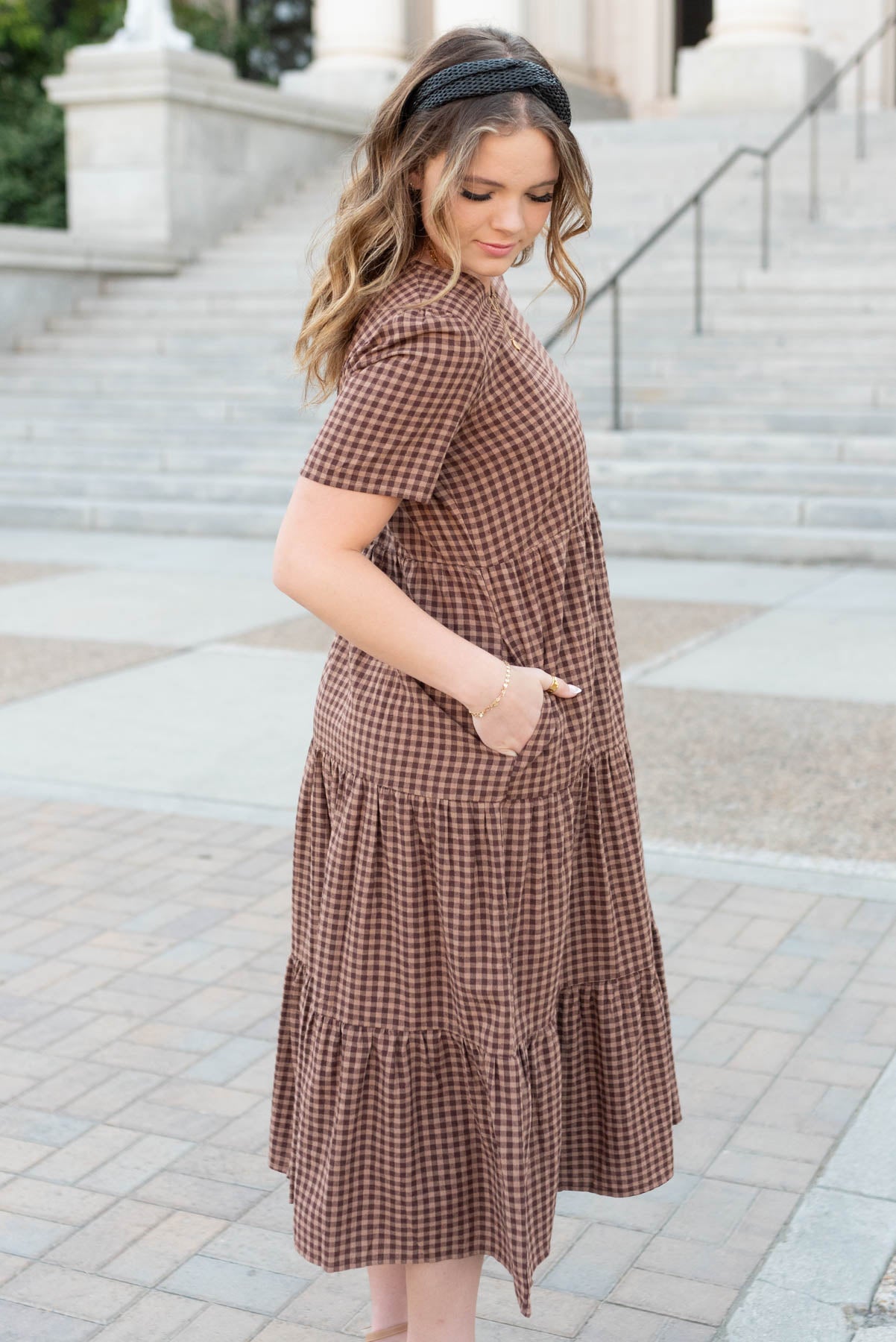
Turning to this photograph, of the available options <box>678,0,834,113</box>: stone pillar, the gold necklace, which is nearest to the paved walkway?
the gold necklace

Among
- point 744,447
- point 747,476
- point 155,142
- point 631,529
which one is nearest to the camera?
point 631,529

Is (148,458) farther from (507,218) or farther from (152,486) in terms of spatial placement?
(507,218)

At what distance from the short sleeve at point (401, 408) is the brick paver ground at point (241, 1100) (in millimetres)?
1434

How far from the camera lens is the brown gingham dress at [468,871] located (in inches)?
83.2

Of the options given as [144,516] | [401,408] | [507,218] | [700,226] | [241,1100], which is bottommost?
[241,1100]

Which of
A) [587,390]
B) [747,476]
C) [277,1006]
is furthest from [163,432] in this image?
[277,1006]

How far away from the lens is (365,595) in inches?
80.0

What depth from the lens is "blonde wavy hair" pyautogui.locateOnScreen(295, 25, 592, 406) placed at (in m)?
1.98

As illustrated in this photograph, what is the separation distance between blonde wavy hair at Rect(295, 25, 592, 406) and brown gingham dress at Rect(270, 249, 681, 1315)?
4 cm

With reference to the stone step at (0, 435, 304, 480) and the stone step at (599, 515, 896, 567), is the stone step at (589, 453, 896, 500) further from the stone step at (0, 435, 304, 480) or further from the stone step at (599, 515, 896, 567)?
the stone step at (0, 435, 304, 480)

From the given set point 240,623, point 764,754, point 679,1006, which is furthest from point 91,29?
point 679,1006

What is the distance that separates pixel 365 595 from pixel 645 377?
35.3ft

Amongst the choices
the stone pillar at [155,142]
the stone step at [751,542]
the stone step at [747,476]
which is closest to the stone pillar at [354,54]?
the stone pillar at [155,142]

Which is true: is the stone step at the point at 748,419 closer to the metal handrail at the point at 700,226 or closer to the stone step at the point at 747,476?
the metal handrail at the point at 700,226
